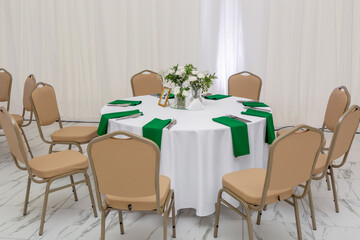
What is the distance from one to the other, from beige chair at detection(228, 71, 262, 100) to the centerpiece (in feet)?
3.91

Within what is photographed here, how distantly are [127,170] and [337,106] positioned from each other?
2.05m

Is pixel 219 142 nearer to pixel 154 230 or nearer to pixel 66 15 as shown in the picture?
pixel 154 230

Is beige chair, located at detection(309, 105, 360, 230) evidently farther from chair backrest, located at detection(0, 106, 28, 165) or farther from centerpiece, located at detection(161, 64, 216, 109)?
chair backrest, located at detection(0, 106, 28, 165)

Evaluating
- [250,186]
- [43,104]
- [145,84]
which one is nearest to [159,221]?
[250,186]

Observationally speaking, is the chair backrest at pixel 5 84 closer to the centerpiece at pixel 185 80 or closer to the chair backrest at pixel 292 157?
the centerpiece at pixel 185 80

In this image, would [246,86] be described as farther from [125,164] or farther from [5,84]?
[5,84]

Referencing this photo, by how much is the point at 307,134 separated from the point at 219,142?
72 cm

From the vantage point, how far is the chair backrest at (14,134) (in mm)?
2189

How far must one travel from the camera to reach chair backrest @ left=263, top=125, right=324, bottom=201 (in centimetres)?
180

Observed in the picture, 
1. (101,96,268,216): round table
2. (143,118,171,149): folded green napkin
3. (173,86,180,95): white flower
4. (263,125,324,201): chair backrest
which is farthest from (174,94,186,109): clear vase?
(263,125,324,201): chair backrest

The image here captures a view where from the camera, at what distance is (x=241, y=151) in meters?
2.44

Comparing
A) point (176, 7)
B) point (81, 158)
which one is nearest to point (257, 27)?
point (176, 7)

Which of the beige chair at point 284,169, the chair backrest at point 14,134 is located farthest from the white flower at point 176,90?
the chair backrest at point 14,134

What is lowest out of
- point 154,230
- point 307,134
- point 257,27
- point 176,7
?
point 154,230
